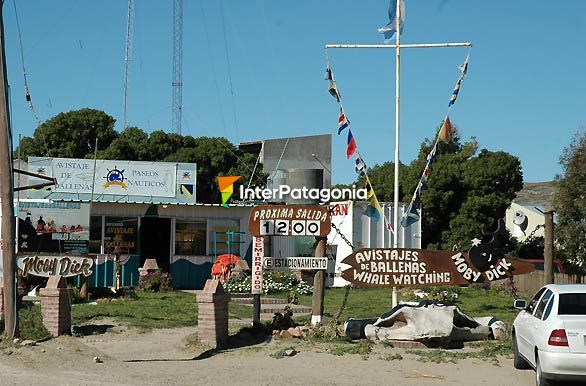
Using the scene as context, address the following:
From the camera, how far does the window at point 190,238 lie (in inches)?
1248

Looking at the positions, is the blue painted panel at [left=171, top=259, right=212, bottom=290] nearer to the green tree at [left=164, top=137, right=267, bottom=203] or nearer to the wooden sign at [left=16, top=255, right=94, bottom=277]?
the wooden sign at [left=16, top=255, right=94, bottom=277]

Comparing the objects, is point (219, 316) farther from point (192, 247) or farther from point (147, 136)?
point (147, 136)

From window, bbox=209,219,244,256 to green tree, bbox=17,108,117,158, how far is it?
2970 cm

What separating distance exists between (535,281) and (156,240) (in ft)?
45.0

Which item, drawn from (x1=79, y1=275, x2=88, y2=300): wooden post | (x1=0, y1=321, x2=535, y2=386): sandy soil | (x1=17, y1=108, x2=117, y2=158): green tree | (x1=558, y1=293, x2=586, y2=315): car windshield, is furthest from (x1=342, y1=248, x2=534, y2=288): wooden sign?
(x1=17, y1=108, x2=117, y2=158): green tree

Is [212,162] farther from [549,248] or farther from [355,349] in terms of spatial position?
[355,349]

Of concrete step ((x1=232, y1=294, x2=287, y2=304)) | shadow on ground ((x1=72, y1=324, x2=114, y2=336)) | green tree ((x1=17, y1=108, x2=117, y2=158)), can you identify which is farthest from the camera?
green tree ((x1=17, y1=108, x2=117, y2=158))

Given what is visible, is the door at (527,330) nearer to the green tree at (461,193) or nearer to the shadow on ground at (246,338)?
the shadow on ground at (246,338)

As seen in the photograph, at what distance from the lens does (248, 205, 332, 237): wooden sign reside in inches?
701

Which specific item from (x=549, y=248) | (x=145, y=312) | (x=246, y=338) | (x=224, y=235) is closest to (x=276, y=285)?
(x=224, y=235)

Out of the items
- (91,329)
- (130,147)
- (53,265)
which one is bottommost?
(91,329)

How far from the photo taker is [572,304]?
12.2m

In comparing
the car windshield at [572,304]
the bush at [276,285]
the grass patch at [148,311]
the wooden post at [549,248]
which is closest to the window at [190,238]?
the bush at [276,285]

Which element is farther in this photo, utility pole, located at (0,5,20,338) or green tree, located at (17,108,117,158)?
green tree, located at (17,108,117,158)
